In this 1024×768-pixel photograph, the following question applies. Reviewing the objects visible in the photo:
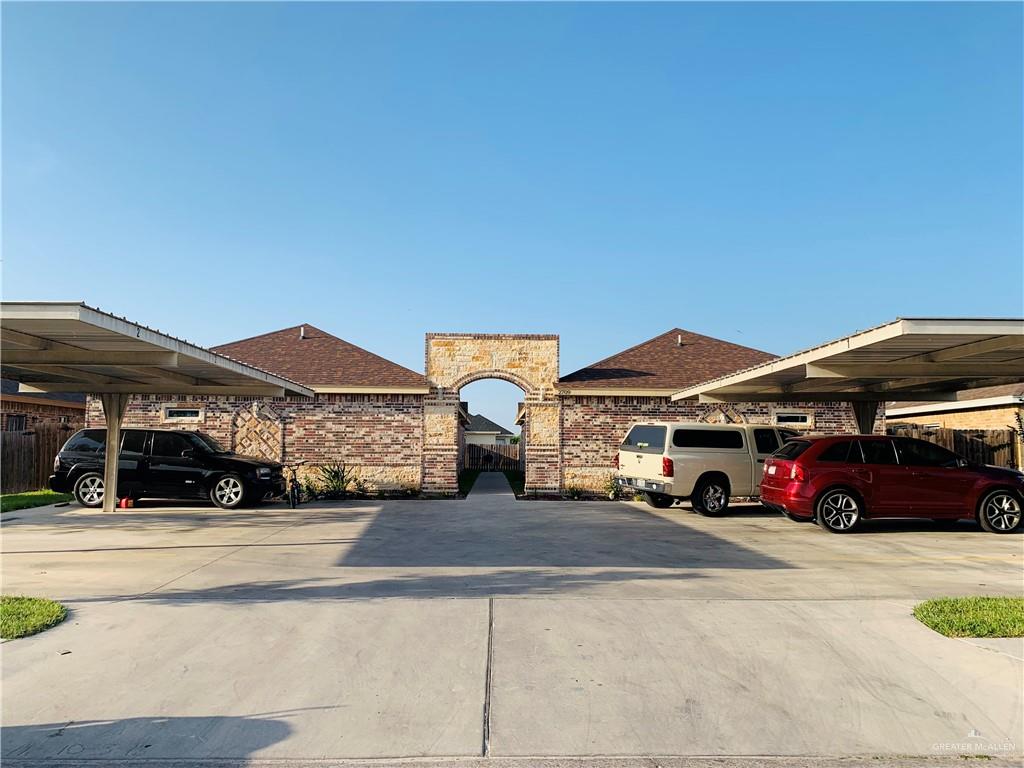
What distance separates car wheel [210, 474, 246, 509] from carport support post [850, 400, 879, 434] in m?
14.3

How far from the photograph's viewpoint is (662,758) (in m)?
3.85

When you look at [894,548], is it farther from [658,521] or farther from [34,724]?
[34,724]

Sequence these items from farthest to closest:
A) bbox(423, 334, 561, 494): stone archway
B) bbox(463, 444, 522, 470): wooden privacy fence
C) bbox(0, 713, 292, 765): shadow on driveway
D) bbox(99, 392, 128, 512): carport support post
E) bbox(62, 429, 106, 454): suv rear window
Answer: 1. bbox(463, 444, 522, 470): wooden privacy fence
2. bbox(423, 334, 561, 494): stone archway
3. bbox(62, 429, 106, 454): suv rear window
4. bbox(99, 392, 128, 512): carport support post
5. bbox(0, 713, 292, 765): shadow on driveway

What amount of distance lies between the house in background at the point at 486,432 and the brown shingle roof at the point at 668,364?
30543 millimetres

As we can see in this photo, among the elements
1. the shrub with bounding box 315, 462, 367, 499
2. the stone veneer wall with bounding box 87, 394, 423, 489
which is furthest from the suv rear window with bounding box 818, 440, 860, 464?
the shrub with bounding box 315, 462, 367, 499

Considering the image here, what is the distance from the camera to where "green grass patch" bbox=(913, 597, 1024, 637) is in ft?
19.4

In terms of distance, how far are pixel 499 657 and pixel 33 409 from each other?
28.1m

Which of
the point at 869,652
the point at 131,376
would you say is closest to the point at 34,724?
the point at 869,652

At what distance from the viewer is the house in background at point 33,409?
2408 centimetres

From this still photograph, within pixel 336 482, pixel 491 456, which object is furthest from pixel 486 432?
pixel 336 482

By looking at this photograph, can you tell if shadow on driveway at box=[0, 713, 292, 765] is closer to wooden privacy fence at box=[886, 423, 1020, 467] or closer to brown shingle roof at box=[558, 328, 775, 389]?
brown shingle roof at box=[558, 328, 775, 389]

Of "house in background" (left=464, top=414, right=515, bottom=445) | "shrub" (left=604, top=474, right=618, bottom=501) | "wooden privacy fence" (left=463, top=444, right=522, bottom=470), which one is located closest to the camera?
"shrub" (left=604, top=474, right=618, bottom=501)

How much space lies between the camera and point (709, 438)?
1459cm

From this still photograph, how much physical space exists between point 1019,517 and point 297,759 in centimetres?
1322
